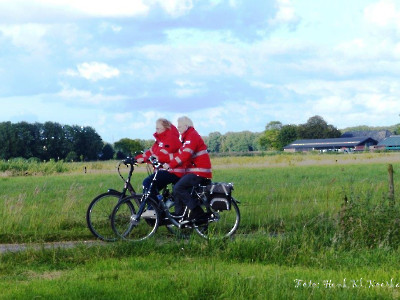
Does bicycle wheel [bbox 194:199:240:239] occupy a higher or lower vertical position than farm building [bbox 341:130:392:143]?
lower

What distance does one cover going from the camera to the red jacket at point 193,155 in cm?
1126

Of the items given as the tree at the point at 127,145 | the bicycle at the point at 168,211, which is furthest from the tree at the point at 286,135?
the bicycle at the point at 168,211

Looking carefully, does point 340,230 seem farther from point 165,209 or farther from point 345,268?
point 165,209

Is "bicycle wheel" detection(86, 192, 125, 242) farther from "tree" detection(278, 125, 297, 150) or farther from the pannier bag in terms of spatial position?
"tree" detection(278, 125, 297, 150)

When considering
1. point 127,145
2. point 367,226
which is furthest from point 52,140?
point 367,226

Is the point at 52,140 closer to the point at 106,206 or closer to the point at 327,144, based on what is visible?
the point at 327,144

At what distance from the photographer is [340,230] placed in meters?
11.3

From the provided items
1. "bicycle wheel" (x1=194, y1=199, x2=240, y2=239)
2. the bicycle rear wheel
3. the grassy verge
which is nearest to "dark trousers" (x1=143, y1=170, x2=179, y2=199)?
the bicycle rear wheel

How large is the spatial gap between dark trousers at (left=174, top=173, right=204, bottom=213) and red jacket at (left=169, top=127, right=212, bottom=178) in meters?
0.12

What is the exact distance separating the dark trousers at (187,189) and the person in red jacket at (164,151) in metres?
0.31

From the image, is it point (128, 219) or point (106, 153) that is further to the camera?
point (106, 153)

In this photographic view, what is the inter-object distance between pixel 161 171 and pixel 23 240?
3.15 meters

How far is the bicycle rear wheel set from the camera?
11.7 meters

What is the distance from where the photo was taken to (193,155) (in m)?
11.4
